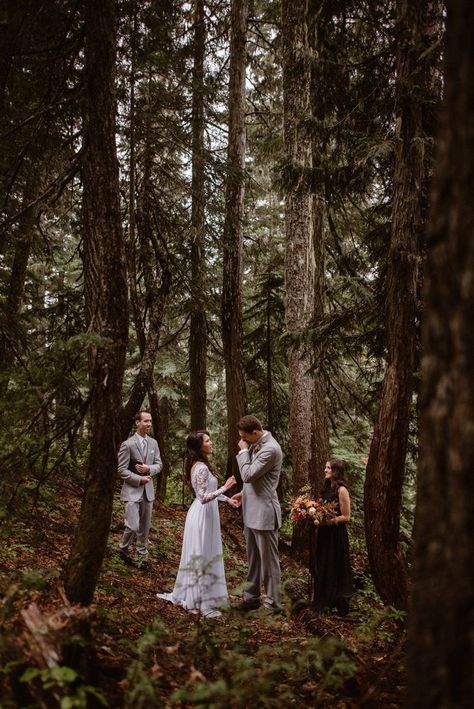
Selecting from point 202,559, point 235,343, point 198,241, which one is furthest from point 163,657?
point 198,241

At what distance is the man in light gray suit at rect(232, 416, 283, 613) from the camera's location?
21.1ft

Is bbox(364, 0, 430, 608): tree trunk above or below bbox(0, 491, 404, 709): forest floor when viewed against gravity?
above

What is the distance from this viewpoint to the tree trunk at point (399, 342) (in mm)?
5402

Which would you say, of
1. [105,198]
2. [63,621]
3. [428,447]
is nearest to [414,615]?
[428,447]

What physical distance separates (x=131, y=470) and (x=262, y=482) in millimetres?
2683

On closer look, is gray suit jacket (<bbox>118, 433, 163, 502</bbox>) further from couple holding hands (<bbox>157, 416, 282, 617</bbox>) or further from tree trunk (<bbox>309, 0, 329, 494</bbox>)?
tree trunk (<bbox>309, 0, 329, 494</bbox>)

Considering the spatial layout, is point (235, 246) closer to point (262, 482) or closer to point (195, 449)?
point (195, 449)

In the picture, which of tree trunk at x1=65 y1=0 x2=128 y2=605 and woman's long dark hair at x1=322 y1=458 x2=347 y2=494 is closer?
tree trunk at x1=65 y1=0 x2=128 y2=605

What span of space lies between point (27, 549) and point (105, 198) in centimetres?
440

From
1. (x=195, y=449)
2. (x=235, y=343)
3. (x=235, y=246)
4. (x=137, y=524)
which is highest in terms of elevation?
(x=235, y=246)

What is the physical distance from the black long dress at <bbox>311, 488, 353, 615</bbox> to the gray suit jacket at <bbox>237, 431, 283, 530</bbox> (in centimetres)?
131

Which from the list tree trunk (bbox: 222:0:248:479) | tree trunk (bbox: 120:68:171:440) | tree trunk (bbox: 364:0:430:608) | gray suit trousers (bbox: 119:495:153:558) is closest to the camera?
tree trunk (bbox: 364:0:430:608)

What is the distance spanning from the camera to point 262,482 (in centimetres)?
653

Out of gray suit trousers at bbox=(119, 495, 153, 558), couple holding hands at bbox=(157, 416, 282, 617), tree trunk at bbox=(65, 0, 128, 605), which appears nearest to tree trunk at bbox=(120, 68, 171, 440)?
gray suit trousers at bbox=(119, 495, 153, 558)
